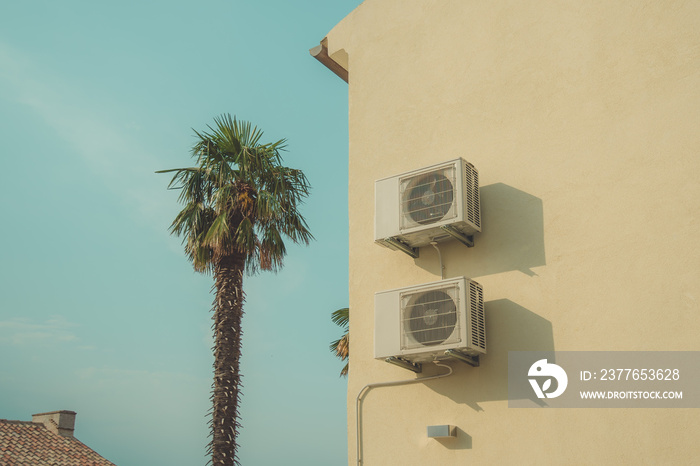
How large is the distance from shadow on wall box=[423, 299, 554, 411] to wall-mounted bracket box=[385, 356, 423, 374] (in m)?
0.25

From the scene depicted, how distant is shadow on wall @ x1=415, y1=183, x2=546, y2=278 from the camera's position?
21.4ft

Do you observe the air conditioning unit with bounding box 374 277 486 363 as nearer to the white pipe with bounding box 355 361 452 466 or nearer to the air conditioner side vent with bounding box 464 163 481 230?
the white pipe with bounding box 355 361 452 466

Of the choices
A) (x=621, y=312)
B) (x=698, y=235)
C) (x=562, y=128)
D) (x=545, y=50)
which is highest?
(x=545, y=50)

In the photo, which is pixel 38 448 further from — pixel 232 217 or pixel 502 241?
pixel 502 241

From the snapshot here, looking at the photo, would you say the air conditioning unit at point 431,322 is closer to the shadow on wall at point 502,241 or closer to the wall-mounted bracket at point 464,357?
the wall-mounted bracket at point 464,357

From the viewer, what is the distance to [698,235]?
18.6 ft

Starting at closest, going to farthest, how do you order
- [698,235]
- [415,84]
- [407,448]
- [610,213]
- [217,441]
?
[698,235] < [610,213] < [407,448] < [415,84] < [217,441]

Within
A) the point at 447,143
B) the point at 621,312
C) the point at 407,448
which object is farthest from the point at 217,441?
the point at 621,312

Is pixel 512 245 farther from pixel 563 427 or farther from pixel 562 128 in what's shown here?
pixel 563 427

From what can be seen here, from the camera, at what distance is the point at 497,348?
21.0ft

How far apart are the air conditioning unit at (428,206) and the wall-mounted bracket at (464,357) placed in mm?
1176

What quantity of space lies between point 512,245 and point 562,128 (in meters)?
1.25
